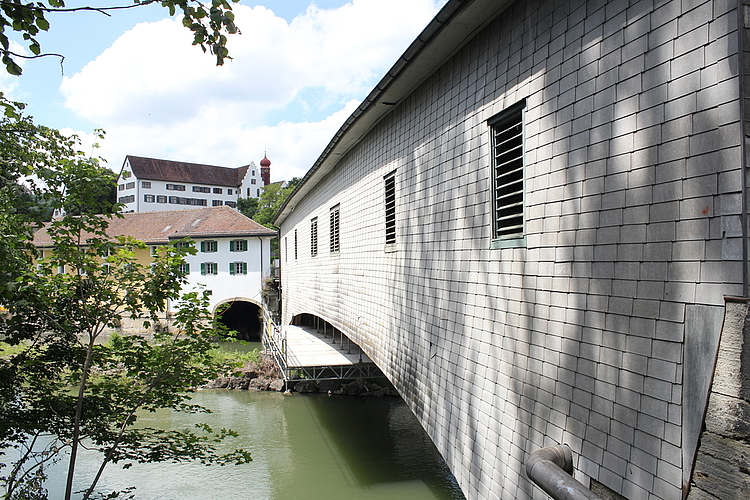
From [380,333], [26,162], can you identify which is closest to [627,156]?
[380,333]

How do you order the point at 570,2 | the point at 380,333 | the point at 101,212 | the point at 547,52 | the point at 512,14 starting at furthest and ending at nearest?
1. the point at 380,333
2. the point at 101,212
3. the point at 512,14
4. the point at 547,52
5. the point at 570,2

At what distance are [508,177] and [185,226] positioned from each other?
31.6 metres

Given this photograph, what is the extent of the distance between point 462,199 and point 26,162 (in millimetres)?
6790

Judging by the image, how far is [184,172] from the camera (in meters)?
59.2

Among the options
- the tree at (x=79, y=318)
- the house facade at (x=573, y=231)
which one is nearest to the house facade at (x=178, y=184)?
the tree at (x=79, y=318)

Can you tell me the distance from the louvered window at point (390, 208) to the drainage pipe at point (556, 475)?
4508mm

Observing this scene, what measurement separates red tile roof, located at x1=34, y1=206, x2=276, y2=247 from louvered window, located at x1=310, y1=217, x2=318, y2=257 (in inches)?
582

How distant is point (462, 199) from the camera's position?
16.8 feet

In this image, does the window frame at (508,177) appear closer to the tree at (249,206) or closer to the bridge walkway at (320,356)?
the bridge walkway at (320,356)

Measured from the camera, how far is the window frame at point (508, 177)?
4.12 metres

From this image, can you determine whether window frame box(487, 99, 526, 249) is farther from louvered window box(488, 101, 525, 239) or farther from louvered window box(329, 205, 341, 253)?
louvered window box(329, 205, 341, 253)

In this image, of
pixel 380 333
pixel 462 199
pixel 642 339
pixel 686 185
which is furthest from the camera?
pixel 380 333

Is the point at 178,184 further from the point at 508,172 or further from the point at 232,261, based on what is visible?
the point at 508,172

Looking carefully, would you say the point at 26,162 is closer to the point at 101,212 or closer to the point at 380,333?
the point at 101,212
